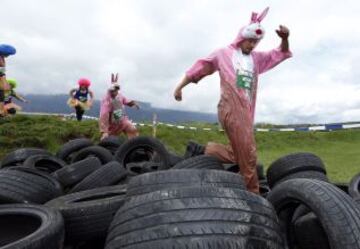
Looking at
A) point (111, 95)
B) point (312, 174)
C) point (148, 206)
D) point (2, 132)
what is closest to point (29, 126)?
point (2, 132)

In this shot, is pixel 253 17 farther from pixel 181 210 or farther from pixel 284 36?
pixel 181 210

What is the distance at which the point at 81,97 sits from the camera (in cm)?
1705

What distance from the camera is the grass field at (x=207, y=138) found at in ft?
37.5

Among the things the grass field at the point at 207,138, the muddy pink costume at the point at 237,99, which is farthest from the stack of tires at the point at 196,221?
the grass field at the point at 207,138

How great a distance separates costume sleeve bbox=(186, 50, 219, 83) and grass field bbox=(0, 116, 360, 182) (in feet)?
13.1

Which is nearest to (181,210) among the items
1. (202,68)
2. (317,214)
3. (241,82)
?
(317,214)

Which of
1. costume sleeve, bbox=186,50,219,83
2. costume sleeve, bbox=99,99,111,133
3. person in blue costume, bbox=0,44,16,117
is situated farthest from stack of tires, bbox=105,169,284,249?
person in blue costume, bbox=0,44,16,117

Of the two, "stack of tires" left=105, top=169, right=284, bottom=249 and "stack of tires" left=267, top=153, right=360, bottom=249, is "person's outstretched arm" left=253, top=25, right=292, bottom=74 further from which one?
"stack of tires" left=105, top=169, right=284, bottom=249

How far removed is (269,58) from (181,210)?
3650 millimetres

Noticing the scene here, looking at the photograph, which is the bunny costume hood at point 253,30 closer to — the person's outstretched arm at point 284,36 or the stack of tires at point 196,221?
the person's outstretched arm at point 284,36

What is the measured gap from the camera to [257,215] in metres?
2.94

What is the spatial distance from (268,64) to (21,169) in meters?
2.98

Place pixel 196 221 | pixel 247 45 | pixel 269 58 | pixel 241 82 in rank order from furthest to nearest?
1. pixel 269 58
2. pixel 247 45
3. pixel 241 82
4. pixel 196 221

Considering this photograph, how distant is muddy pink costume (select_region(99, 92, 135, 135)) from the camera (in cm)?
1091
